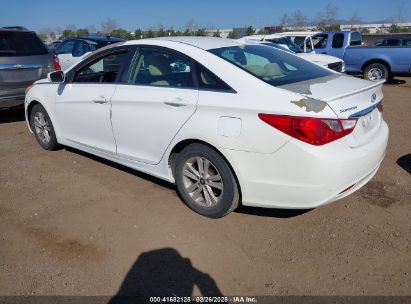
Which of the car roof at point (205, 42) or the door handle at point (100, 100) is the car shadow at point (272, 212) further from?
the door handle at point (100, 100)

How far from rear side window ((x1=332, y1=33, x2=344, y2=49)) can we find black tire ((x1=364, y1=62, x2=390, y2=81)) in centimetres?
175

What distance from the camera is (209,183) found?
11.8 feet

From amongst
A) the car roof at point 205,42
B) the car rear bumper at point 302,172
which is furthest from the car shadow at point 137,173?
the car roof at point 205,42

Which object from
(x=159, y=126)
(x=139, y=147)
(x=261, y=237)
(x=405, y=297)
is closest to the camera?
(x=405, y=297)

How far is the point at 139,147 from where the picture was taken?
4.07 m

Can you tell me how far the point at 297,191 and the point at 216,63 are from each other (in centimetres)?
131

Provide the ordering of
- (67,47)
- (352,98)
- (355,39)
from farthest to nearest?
(355,39) < (67,47) < (352,98)

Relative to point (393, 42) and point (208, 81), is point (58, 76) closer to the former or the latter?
point (208, 81)

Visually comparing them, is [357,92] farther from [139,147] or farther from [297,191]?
[139,147]

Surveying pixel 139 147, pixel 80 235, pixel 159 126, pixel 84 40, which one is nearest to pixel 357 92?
pixel 159 126

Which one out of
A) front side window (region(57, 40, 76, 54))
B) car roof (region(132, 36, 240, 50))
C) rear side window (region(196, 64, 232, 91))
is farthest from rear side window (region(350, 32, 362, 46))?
rear side window (region(196, 64, 232, 91))

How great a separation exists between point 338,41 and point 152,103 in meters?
12.4

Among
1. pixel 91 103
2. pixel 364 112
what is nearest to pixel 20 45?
pixel 91 103

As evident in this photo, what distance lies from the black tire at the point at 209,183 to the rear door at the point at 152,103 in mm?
242
